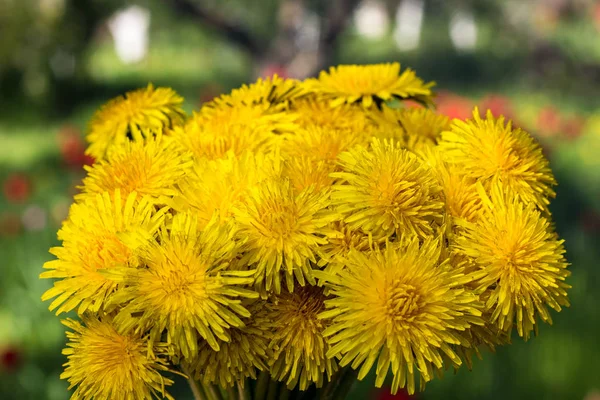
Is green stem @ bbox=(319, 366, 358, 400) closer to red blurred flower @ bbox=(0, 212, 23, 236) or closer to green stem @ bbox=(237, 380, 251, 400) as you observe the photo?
green stem @ bbox=(237, 380, 251, 400)

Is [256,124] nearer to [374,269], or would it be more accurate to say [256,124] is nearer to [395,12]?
[374,269]

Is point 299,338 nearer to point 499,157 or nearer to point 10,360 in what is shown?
point 499,157

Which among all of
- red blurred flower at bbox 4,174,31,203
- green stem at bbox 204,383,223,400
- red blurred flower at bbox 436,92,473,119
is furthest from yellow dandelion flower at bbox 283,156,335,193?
red blurred flower at bbox 436,92,473,119

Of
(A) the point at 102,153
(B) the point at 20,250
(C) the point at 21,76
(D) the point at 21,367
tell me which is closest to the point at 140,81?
(C) the point at 21,76

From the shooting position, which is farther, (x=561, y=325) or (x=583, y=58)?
(x=583, y=58)

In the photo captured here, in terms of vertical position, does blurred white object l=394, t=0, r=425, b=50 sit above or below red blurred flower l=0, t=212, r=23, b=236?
above

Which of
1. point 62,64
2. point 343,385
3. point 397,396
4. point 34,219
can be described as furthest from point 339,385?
point 62,64
